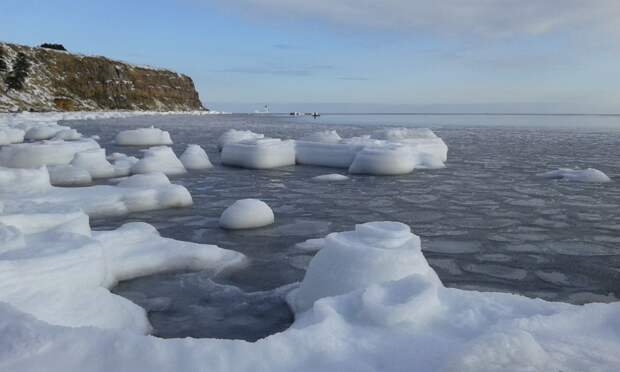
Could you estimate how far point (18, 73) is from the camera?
5569 centimetres

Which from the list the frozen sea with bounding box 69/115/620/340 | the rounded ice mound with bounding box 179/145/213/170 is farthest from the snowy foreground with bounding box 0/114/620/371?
the rounded ice mound with bounding box 179/145/213/170

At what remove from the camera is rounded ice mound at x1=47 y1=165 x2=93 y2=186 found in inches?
385

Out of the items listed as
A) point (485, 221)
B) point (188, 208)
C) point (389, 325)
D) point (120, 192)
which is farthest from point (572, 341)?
point (120, 192)

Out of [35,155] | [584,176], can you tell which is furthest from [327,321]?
[35,155]

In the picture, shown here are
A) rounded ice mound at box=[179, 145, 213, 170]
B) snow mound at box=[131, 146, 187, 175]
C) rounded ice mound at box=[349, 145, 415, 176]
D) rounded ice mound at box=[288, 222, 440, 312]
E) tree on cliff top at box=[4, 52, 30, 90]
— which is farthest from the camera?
tree on cliff top at box=[4, 52, 30, 90]

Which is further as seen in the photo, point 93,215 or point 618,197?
point 618,197

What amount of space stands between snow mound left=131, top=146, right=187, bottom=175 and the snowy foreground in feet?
20.1

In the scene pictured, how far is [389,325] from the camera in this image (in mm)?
2680

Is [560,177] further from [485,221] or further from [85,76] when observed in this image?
[85,76]

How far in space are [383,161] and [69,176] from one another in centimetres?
637

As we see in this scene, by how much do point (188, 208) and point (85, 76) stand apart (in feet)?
215

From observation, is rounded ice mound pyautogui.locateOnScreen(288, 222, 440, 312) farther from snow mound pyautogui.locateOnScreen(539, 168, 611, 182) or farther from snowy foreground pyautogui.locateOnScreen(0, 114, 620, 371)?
snow mound pyautogui.locateOnScreen(539, 168, 611, 182)

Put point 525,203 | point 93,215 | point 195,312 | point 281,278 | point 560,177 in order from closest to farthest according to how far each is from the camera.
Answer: point 195,312 → point 281,278 → point 93,215 → point 525,203 → point 560,177

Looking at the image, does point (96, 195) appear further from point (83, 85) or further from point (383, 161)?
point (83, 85)
